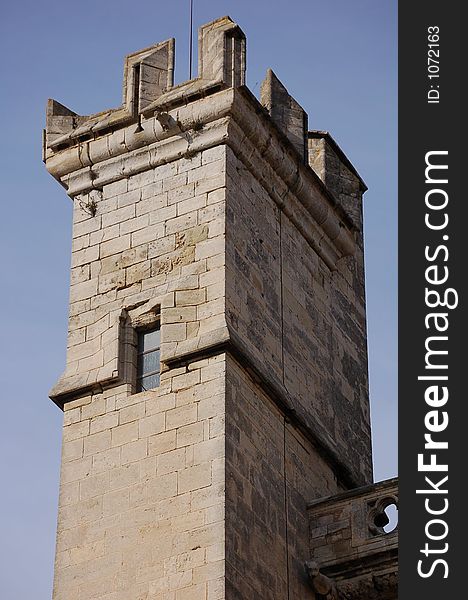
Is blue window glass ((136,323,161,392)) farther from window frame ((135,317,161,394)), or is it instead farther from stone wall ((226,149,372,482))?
stone wall ((226,149,372,482))

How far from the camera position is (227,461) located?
14.2 m

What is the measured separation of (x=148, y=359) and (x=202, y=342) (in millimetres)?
671

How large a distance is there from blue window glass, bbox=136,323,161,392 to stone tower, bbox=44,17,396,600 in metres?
0.02

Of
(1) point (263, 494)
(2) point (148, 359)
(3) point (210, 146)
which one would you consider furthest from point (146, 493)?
(3) point (210, 146)

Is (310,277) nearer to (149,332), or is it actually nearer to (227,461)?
(149,332)

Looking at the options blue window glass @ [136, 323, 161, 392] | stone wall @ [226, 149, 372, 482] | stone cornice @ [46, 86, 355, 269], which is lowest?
blue window glass @ [136, 323, 161, 392]

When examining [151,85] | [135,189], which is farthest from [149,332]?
[151,85]

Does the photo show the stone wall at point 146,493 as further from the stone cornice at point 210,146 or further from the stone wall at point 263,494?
the stone cornice at point 210,146

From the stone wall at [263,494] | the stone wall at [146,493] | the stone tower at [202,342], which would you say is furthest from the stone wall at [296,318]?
the stone wall at [146,493]

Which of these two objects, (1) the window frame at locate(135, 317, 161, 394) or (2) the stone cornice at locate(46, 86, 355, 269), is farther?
(2) the stone cornice at locate(46, 86, 355, 269)

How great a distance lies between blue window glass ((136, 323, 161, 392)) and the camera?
15.2 meters

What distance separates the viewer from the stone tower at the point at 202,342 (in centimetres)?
1416

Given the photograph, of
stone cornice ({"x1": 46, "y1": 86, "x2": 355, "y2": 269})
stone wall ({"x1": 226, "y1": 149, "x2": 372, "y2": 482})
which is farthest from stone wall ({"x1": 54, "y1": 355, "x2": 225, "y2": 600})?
stone cornice ({"x1": 46, "y1": 86, "x2": 355, "y2": 269})

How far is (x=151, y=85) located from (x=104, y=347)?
2646 mm
